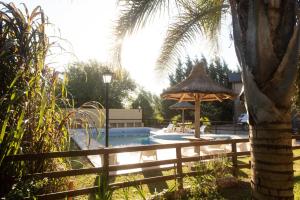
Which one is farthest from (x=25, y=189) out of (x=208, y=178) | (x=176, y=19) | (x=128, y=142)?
(x=128, y=142)

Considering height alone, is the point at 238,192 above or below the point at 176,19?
below

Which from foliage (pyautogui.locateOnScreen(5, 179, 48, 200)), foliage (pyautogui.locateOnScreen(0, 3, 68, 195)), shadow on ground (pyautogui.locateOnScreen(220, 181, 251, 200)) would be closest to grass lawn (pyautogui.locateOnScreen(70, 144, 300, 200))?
shadow on ground (pyautogui.locateOnScreen(220, 181, 251, 200))

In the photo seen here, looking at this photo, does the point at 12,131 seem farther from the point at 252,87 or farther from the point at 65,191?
the point at 252,87

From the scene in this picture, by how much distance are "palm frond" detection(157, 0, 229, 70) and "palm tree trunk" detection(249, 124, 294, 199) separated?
170 inches

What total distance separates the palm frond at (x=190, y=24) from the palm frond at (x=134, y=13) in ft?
3.65

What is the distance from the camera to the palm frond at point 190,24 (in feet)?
22.7

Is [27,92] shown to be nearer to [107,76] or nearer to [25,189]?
[25,189]

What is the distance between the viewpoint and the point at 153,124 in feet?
102

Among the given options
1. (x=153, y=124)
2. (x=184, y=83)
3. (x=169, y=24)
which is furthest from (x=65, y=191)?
(x=153, y=124)

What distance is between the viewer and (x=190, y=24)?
7070mm

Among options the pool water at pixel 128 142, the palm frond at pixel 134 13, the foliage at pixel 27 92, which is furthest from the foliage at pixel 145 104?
the foliage at pixel 27 92

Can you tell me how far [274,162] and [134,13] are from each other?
382cm

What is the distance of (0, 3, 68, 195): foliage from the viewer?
140 inches

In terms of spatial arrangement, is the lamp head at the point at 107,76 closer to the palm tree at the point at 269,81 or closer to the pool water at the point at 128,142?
the pool water at the point at 128,142
